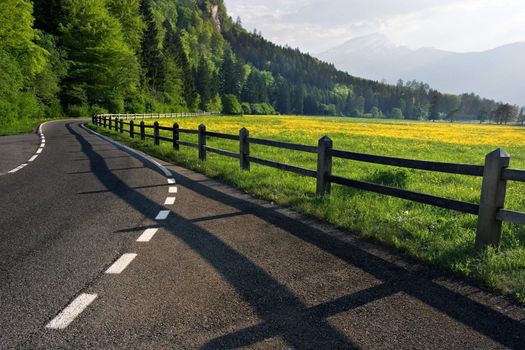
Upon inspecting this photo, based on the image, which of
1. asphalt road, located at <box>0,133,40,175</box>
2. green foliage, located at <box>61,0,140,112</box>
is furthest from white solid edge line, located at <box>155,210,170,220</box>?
green foliage, located at <box>61,0,140,112</box>

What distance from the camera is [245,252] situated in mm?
5035

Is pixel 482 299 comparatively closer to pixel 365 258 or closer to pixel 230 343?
pixel 365 258

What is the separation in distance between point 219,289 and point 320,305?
103 cm

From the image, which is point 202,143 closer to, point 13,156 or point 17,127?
point 13,156

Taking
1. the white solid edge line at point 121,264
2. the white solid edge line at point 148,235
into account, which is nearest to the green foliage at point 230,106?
the white solid edge line at point 148,235

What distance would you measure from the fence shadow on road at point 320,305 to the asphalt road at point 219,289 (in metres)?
0.02

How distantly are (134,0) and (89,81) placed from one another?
2240 centimetres

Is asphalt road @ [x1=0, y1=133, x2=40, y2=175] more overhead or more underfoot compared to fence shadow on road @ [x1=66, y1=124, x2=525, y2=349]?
more underfoot

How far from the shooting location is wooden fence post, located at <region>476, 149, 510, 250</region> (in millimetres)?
4844

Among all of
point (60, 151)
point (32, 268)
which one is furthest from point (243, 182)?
point (60, 151)

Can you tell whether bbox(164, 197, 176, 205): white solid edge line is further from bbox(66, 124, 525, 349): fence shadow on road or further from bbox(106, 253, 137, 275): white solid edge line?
bbox(106, 253, 137, 275): white solid edge line

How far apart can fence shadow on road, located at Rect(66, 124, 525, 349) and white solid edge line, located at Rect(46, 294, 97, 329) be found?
1268 millimetres

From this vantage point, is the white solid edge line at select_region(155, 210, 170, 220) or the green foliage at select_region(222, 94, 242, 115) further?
the green foliage at select_region(222, 94, 242, 115)

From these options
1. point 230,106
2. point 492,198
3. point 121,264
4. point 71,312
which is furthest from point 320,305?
point 230,106
